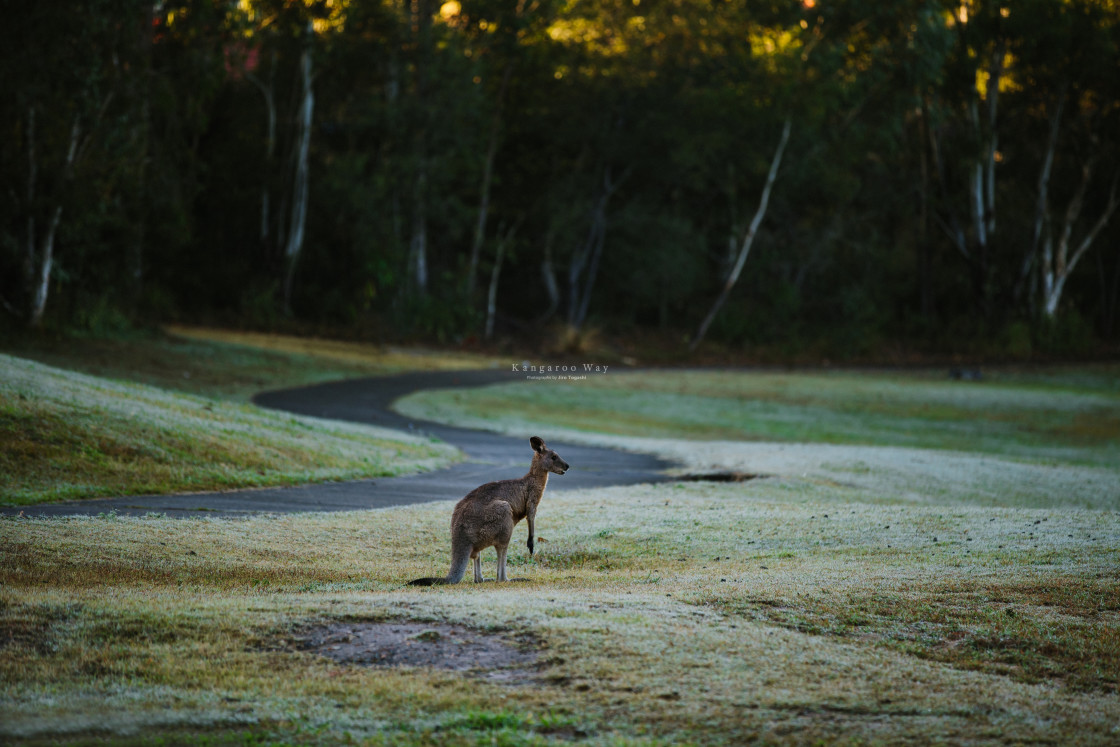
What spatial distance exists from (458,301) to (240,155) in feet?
37.0

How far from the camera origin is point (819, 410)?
103 feet

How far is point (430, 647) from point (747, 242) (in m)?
45.3

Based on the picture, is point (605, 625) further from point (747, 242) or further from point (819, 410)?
point (747, 242)

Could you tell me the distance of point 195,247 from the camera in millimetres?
45500

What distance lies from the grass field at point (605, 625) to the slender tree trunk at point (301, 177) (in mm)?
33494

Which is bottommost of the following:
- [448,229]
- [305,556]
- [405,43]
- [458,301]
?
[305,556]

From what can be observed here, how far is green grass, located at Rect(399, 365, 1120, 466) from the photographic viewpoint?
1005 inches

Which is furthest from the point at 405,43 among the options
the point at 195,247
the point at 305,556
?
the point at 305,556

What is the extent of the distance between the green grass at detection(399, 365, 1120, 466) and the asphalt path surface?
5.34 ft

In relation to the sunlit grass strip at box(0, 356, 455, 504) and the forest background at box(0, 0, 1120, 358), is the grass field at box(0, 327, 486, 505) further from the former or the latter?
the forest background at box(0, 0, 1120, 358)

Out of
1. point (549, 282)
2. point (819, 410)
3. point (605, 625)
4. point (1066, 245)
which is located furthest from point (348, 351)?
point (1066, 245)

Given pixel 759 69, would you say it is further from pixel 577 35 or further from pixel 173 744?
pixel 173 744

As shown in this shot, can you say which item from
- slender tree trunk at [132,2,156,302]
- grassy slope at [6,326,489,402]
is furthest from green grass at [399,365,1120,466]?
slender tree trunk at [132,2,156,302]

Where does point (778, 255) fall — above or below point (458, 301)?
above
